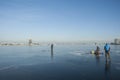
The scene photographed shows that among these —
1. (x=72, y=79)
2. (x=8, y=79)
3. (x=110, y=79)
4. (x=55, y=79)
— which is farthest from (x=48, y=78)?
(x=110, y=79)

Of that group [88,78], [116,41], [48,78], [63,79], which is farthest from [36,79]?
[116,41]

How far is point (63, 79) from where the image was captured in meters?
11.1

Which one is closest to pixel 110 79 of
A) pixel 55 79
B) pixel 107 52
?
pixel 55 79

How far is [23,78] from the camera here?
37.9ft

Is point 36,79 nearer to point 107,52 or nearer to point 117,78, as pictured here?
point 117,78

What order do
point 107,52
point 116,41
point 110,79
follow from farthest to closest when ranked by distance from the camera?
point 116,41, point 107,52, point 110,79

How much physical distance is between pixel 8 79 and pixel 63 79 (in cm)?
389

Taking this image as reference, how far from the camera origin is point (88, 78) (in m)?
11.4

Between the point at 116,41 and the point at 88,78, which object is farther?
the point at 116,41

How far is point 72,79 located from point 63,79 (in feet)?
2.07

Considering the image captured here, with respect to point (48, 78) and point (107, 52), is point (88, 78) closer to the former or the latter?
point (48, 78)

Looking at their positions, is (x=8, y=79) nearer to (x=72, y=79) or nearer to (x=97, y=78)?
(x=72, y=79)

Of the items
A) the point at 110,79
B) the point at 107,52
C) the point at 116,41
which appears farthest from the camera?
the point at 116,41

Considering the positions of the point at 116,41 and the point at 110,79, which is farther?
the point at 116,41
